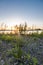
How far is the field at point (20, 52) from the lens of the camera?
5.48 metres

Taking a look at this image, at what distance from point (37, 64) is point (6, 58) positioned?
89cm

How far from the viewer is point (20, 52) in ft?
18.6

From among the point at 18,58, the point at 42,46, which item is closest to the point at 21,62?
the point at 18,58

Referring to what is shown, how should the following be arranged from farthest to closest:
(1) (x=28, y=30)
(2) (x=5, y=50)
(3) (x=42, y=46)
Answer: (1) (x=28, y=30) → (3) (x=42, y=46) → (2) (x=5, y=50)

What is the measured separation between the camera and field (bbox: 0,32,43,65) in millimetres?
5484

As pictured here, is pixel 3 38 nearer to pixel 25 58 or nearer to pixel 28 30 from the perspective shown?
pixel 28 30

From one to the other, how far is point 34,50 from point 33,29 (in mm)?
2279

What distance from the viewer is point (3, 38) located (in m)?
7.26

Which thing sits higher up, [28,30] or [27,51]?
[28,30]

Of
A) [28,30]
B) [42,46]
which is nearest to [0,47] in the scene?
[42,46]

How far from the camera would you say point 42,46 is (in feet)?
22.0

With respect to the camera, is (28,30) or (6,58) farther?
(28,30)

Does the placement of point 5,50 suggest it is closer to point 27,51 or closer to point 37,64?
point 27,51

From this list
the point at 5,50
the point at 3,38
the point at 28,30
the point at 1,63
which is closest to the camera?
the point at 1,63
